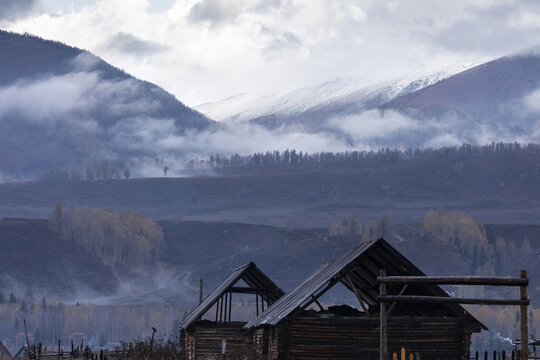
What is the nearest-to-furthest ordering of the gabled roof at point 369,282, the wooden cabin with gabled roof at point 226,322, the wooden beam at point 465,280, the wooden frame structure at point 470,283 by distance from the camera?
1. the wooden frame structure at point 470,283
2. the wooden beam at point 465,280
3. the gabled roof at point 369,282
4. the wooden cabin with gabled roof at point 226,322

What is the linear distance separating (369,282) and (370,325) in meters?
1.63

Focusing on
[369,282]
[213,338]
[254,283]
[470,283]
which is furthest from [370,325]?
[213,338]

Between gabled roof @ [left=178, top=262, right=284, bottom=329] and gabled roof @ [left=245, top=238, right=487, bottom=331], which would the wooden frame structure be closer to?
gabled roof @ [left=245, top=238, right=487, bottom=331]

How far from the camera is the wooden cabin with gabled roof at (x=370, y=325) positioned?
42.9m

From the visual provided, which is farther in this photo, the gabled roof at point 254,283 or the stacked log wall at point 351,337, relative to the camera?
the gabled roof at point 254,283

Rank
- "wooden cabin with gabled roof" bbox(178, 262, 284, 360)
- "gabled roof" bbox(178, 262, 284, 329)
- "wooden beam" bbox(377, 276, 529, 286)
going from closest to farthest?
"wooden beam" bbox(377, 276, 529, 286) → "gabled roof" bbox(178, 262, 284, 329) → "wooden cabin with gabled roof" bbox(178, 262, 284, 360)

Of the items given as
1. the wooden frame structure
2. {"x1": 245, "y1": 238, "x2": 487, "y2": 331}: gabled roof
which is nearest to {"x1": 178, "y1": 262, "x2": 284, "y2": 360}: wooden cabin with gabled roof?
{"x1": 245, "y1": 238, "x2": 487, "y2": 331}: gabled roof

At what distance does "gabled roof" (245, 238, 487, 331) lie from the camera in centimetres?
4206

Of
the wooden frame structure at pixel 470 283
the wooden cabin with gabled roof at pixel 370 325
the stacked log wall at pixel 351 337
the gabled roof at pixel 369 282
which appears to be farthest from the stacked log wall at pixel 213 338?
the wooden frame structure at pixel 470 283

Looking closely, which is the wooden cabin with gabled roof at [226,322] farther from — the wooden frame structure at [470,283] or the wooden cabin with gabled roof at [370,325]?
the wooden frame structure at [470,283]

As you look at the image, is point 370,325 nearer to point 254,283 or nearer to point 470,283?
point 470,283

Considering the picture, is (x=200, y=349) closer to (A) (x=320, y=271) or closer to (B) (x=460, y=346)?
(A) (x=320, y=271)

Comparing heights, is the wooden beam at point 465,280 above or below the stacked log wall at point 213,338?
above

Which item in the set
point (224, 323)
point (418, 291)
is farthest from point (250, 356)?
point (224, 323)
